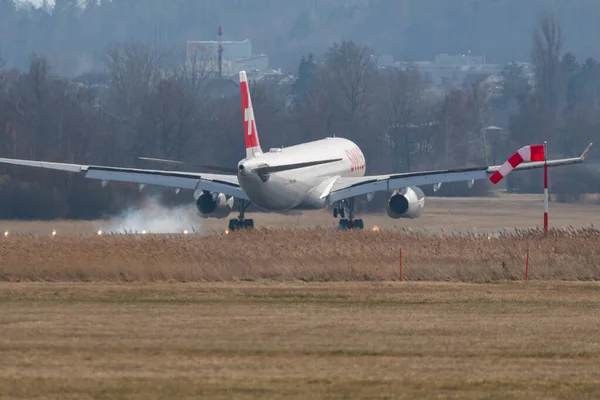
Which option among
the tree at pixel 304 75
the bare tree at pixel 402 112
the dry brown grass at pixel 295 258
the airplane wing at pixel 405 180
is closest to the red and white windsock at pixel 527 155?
the dry brown grass at pixel 295 258

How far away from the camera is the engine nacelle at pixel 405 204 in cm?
5731

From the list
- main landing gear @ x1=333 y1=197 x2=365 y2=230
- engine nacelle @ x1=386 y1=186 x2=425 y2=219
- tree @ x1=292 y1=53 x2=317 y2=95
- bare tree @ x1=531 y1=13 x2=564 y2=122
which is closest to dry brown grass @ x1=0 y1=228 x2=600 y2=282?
main landing gear @ x1=333 y1=197 x2=365 y2=230

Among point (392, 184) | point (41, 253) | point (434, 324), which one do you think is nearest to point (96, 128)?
point (392, 184)

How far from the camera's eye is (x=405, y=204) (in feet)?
188

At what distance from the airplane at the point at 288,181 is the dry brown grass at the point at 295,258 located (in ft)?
28.6

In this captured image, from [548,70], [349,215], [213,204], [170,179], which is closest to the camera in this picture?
[170,179]

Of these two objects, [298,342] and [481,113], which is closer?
[298,342]

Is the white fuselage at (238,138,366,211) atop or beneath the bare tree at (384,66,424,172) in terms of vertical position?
beneath

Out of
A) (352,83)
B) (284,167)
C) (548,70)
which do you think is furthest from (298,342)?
(548,70)

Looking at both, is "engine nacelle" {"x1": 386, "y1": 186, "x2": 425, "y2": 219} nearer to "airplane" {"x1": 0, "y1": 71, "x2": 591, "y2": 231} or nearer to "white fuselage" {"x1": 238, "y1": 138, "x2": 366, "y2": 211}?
"airplane" {"x1": 0, "y1": 71, "x2": 591, "y2": 231}

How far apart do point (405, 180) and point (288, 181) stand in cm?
467

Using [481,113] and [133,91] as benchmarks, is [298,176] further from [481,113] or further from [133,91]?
[481,113]

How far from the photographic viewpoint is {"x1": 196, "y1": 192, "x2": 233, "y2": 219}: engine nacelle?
190 ft

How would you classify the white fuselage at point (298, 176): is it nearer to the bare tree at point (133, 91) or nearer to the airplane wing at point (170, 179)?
the airplane wing at point (170, 179)
